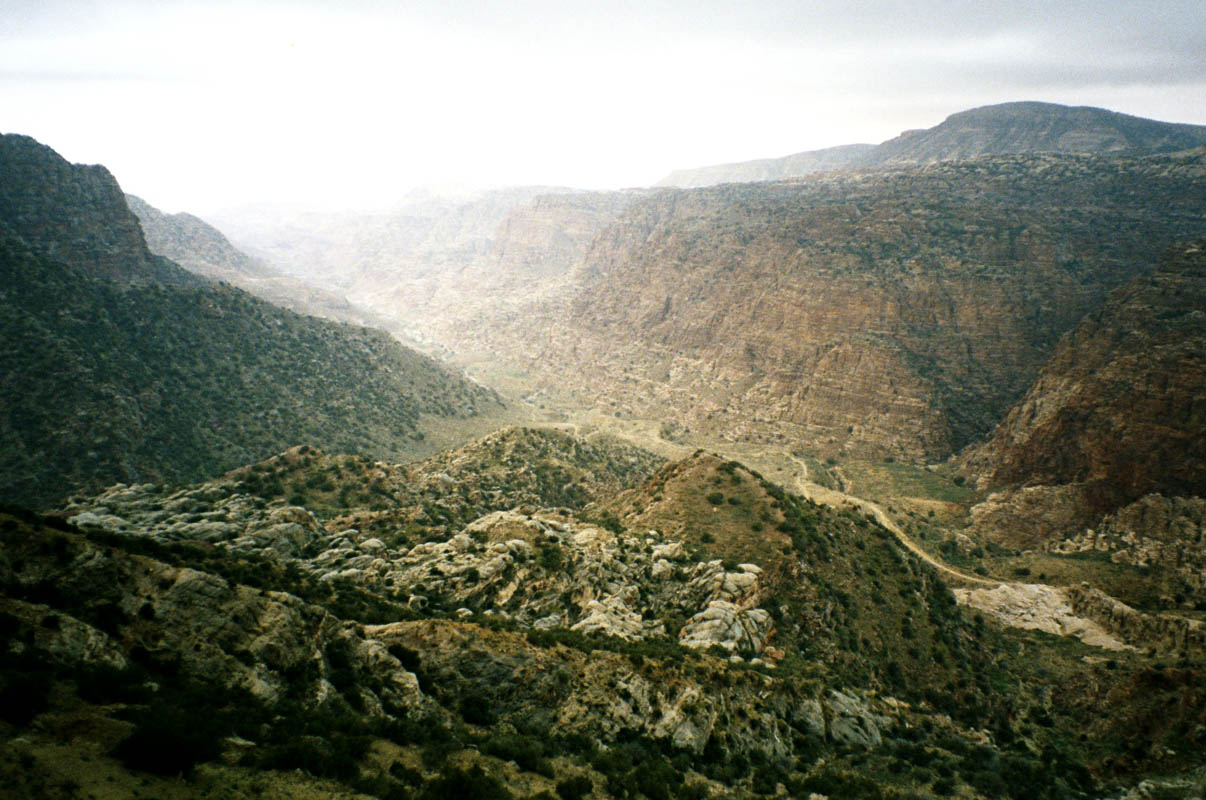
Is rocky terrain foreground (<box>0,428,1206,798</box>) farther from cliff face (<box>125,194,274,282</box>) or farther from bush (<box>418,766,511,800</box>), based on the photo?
cliff face (<box>125,194,274,282</box>)

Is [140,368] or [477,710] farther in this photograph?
[140,368]

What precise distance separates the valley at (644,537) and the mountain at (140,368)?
1.63ft

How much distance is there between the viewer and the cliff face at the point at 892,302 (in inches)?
3853

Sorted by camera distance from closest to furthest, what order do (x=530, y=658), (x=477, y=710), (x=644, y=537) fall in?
1. (x=477, y=710)
2. (x=530, y=658)
3. (x=644, y=537)

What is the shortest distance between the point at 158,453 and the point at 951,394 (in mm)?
111143

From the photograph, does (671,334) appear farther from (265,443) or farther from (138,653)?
(138,653)

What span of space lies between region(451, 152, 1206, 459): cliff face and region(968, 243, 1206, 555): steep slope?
1852 centimetres

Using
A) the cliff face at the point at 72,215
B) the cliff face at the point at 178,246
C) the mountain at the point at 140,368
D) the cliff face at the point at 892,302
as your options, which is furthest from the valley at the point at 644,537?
the cliff face at the point at 178,246

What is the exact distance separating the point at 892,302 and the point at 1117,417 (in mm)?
50700

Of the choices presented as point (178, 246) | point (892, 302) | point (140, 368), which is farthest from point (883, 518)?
point (178, 246)

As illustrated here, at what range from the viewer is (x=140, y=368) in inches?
2621

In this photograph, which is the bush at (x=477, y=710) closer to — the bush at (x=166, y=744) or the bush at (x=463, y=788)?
the bush at (x=463, y=788)

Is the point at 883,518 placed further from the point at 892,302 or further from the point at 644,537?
the point at 892,302

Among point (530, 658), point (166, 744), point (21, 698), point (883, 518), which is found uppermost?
point (21, 698)
